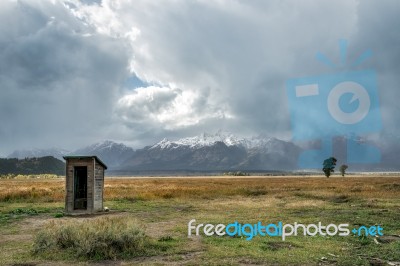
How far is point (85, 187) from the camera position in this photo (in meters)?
28.9

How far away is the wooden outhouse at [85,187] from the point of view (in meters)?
26.3

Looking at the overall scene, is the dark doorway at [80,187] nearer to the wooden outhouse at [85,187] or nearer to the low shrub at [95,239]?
the wooden outhouse at [85,187]

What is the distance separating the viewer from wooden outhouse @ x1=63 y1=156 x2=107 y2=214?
26266 mm

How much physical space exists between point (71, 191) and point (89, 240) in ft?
47.1

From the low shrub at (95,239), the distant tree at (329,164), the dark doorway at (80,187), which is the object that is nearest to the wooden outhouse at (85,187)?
the dark doorway at (80,187)

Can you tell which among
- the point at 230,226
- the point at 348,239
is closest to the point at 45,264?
the point at 230,226

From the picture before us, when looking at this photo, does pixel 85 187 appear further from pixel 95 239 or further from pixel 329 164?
pixel 329 164

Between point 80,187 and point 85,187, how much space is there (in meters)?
0.46

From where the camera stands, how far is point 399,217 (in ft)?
70.5

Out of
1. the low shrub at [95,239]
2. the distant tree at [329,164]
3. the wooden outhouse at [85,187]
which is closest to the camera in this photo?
the low shrub at [95,239]

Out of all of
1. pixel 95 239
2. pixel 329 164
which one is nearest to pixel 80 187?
pixel 95 239

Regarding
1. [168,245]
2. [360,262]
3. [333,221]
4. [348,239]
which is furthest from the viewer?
[333,221]

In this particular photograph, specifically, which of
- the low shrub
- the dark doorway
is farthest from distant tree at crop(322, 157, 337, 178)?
the low shrub

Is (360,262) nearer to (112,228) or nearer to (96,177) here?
(112,228)
